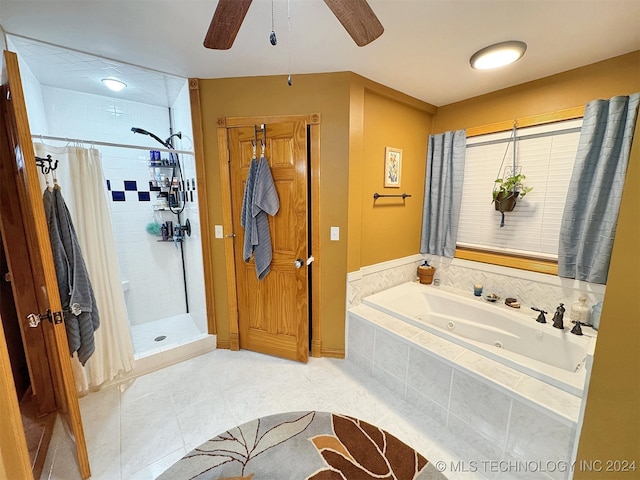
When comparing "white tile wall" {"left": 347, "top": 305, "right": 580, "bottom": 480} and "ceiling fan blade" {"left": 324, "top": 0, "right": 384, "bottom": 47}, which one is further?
"white tile wall" {"left": 347, "top": 305, "right": 580, "bottom": 480}

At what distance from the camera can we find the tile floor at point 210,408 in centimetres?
146

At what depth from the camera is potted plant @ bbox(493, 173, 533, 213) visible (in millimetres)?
2264

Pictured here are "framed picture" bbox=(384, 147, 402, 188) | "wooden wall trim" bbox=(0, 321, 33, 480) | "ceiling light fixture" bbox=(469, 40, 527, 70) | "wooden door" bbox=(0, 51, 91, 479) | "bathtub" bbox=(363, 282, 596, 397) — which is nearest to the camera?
"wooden wall trim" bbox=(0, 321, 33, 480)

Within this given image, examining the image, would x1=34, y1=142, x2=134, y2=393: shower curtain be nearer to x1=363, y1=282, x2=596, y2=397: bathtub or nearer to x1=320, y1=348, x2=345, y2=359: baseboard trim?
x1=320, y1=348, x2=345, y2=359: baseboard trim

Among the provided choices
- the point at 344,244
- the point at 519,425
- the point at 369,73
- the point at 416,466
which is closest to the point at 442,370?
the point at 519,425

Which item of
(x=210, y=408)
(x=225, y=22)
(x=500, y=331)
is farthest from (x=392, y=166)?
(x=210, y=408)

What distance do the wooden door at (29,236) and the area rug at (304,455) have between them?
637 millimetres

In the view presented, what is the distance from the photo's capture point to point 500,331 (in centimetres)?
225

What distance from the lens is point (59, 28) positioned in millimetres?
1506

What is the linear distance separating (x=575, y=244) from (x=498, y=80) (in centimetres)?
147

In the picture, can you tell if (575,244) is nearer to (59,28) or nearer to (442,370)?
(442,370)

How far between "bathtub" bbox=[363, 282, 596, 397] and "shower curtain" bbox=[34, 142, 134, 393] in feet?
6.73

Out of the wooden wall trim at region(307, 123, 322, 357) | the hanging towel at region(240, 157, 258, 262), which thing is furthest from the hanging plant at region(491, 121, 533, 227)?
the hanging towel at region(240, 157, 258, 262)

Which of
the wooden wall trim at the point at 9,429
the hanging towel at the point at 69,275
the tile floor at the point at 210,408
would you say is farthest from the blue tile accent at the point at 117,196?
the wooden wall trim at the point at 9,429
